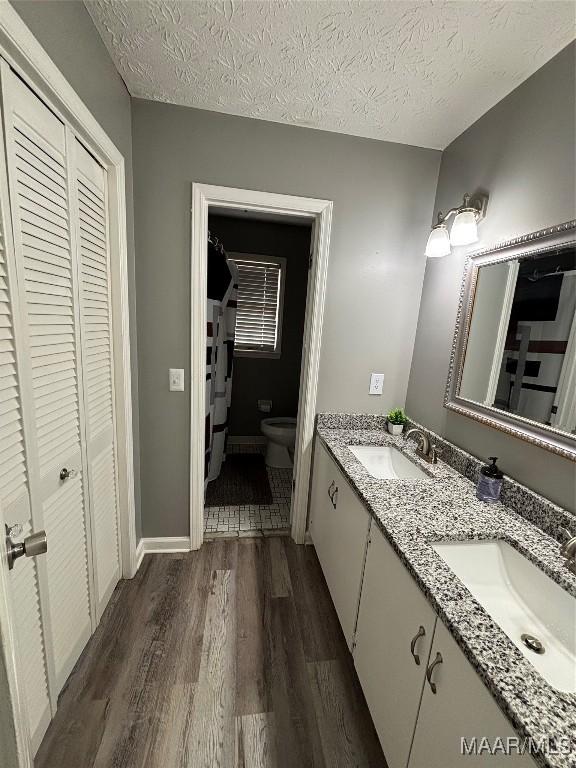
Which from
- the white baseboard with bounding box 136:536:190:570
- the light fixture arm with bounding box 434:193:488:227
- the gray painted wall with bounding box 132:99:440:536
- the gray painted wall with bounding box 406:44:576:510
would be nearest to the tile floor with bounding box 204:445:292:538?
the white baseboard with bounding box 136:536:190:570

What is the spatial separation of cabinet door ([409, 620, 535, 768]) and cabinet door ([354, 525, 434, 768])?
1.5 inches

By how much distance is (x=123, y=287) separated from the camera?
58.2 inches

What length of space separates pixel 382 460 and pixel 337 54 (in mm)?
1789

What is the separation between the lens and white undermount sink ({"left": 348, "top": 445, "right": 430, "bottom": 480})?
172 centimetres

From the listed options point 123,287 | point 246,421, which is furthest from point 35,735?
point 246,421

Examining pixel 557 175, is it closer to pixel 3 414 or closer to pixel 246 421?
pixel 3 414

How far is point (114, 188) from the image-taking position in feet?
4.55

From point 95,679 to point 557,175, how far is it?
2.55m

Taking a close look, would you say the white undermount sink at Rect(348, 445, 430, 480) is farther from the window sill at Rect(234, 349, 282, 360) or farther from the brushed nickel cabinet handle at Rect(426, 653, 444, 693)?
the window sill at Rect(234, 349, 282, 360)

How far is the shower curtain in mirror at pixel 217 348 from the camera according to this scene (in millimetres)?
2211

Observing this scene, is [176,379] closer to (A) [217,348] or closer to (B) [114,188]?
(A) [217,348]

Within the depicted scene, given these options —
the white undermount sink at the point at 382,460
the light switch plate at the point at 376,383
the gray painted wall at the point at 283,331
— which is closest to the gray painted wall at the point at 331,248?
the light switch plate at the point at 376,383

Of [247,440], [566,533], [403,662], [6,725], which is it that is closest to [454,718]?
[403,662]

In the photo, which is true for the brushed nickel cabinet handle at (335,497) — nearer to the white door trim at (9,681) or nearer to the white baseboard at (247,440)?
the white door trim at (9,681)
